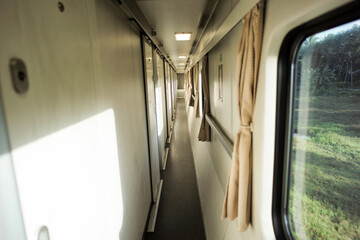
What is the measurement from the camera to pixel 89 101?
1.16 meters

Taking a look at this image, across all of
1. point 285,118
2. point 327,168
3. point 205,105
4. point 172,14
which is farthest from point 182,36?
point 327,168

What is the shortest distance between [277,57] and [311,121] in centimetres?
39

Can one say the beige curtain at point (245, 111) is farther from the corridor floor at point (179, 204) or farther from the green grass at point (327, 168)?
the corridor floor at point (179, 204)

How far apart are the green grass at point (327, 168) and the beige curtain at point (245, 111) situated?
30cm

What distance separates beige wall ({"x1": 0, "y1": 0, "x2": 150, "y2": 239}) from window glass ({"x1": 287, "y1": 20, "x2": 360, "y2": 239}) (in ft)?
3.81

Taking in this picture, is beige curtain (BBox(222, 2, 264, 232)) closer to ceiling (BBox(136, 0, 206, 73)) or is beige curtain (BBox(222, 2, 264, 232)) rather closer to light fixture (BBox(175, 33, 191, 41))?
ceiling (BBox(136, 0, 206, 73))

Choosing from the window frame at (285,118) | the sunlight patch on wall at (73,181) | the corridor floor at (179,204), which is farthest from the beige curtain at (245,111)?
the corridor floor at (179,204)

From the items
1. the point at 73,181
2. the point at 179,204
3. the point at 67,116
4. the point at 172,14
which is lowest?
the point at 179,204

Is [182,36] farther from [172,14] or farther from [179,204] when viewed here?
[179,204]

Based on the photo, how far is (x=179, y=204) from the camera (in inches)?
146

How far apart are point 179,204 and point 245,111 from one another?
9.59 feet

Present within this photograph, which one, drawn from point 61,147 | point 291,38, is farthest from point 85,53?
point 291,38

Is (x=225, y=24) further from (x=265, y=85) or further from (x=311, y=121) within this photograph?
(x=311, y=121)

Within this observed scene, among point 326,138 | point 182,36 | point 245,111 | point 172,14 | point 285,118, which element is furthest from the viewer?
point 182,36
